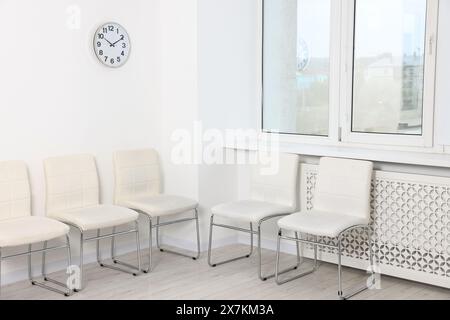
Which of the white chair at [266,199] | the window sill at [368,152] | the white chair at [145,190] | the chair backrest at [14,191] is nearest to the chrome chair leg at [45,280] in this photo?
the chair backrest at [14,191]

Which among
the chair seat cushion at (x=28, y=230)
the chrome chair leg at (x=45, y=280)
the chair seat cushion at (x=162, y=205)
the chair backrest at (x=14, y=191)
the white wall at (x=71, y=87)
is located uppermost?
the white wall at (x=71, y=87)

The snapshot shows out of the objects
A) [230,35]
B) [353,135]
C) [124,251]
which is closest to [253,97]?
[230,35]

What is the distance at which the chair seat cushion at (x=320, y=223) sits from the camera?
3.61 meters

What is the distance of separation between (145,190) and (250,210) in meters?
0.90

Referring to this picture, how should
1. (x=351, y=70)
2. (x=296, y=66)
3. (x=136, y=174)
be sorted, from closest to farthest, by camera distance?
(x=351, y=70), (x=136, y=174), (x=296, y=66)

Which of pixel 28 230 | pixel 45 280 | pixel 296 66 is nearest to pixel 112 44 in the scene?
pixel 296 66

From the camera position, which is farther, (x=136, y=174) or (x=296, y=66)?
(x=296, y=66)

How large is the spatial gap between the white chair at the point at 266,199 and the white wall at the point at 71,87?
90cm

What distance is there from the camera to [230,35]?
4746mm

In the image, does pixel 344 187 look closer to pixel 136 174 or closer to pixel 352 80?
pixel 352 80

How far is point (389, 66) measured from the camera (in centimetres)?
416

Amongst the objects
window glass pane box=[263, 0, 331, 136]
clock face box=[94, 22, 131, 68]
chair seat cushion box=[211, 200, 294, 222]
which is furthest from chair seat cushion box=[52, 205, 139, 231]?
window glass pane box=[263, 0, 331, 136]

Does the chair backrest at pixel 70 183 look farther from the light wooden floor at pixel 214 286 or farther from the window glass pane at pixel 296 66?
the window glass pane at pixel 296 66

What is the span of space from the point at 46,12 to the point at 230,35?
1428 millimetres
